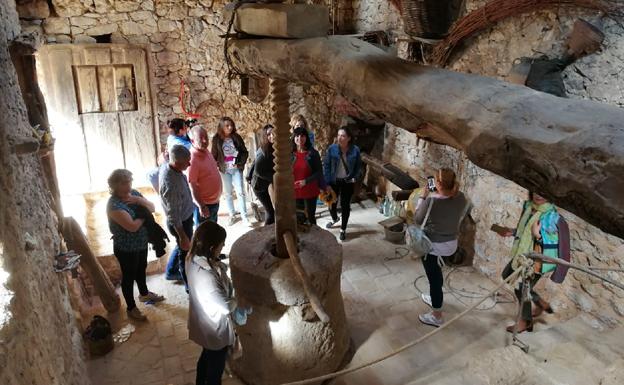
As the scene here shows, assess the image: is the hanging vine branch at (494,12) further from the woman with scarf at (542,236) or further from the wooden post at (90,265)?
the wooden post at (90,265)

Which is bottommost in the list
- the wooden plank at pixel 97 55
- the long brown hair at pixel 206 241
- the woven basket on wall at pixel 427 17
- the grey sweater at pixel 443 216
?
the grey sweater at pixel 443 216

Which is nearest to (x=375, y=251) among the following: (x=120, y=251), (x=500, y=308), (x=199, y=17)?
(x=500, y=308)

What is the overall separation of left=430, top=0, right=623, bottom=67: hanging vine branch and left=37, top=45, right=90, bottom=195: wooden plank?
16.3ft

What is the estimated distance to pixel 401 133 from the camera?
22.4 feet

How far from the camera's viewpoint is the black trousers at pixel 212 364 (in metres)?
3.21

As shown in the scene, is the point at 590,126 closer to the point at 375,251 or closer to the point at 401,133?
the point at 375,251

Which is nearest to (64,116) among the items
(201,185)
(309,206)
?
(201,185)

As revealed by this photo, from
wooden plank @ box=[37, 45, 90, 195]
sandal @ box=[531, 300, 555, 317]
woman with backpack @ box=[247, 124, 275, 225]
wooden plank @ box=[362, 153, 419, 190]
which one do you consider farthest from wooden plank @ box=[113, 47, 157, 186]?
sandal @ box=[531, 300, 555, 317]

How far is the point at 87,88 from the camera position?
6.32 m

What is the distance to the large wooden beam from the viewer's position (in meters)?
1.10

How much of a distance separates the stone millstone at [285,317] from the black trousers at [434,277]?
96 cm

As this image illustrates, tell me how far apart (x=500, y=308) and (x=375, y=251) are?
178cm

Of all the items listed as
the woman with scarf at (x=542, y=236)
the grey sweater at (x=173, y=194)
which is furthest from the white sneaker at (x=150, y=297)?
the woman with scarf at (x=542, y=236)

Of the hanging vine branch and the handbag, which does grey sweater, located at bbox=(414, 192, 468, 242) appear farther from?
the hanging vine branch
